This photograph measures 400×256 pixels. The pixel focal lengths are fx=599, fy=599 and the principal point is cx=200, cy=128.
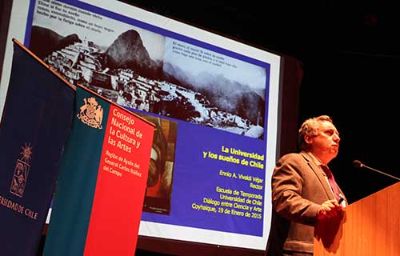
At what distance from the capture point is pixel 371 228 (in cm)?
228

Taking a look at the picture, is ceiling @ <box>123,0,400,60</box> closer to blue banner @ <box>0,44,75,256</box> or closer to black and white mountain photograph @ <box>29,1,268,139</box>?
black and white mountain photograph @ <box>29,1,268,139</box>

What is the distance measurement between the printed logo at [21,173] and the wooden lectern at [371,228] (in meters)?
1.15

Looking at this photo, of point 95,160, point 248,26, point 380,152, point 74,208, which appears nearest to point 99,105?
point 95,160

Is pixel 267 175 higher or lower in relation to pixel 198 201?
higher

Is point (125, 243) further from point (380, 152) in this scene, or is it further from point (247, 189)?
point (380, 152)

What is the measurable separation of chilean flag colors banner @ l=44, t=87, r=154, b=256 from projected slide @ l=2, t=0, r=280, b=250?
0.85 metres

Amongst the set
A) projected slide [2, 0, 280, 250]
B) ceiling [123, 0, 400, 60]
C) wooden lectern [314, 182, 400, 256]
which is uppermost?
ceiling [123, 0, 400, 60]

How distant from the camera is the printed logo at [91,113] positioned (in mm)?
2433

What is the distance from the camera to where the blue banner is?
2039 mm

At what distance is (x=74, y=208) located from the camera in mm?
2424

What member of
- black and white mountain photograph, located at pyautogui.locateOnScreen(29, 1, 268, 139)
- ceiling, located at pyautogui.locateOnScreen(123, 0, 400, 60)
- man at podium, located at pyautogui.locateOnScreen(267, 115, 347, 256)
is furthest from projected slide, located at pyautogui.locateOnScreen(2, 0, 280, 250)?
man at podium, located at pyautogui.locateOnScreen(267, 115, 347, 256)

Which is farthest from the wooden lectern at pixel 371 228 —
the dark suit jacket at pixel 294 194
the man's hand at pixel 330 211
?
the dark suit jacket at pixel 294 194

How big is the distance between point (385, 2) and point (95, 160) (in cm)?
339

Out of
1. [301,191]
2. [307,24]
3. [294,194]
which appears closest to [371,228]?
[294,194]
